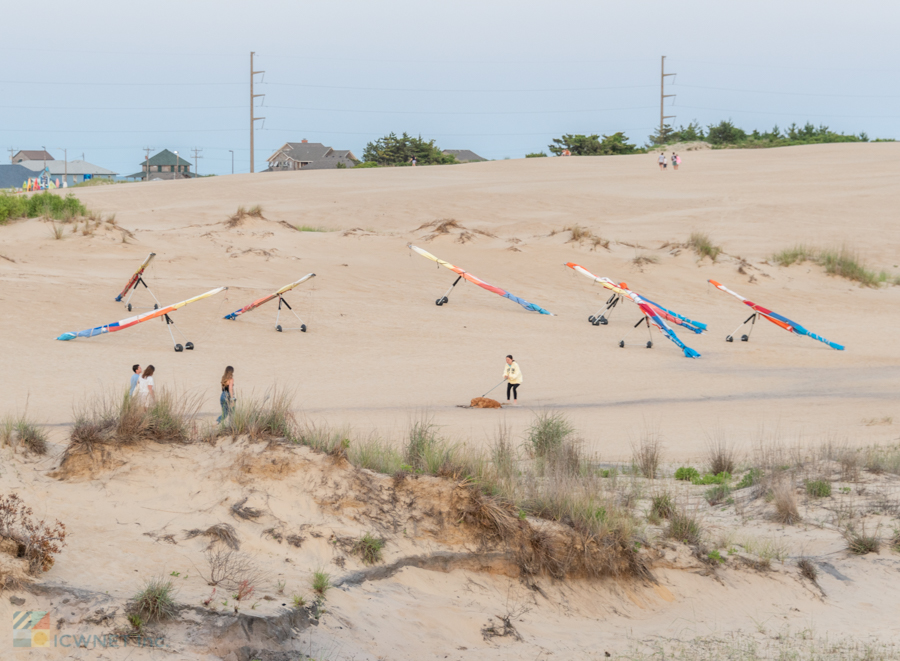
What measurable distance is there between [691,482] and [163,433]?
6.42m

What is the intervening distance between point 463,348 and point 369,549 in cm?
1595

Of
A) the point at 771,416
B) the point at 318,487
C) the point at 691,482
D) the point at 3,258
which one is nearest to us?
the point at 318,487

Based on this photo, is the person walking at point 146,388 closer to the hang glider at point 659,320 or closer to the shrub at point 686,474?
the shrub at point 686,474

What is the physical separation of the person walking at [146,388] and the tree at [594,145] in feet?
197

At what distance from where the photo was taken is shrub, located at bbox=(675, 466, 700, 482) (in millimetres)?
10617

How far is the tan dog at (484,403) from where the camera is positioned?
16031mm

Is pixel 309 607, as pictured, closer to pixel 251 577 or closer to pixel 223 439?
pixel 251 577

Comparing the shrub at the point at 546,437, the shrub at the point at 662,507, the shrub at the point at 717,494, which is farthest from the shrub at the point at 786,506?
the shrub at the point at 546,437

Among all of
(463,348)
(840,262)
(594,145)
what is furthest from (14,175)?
(840,262)

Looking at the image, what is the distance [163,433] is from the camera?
294 inches

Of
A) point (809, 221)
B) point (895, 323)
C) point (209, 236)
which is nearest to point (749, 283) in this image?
point (895, 323)

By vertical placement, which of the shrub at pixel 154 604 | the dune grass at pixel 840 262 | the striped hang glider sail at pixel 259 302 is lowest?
the shrub at pixel 154 604

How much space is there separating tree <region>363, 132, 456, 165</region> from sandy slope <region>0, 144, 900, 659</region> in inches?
942

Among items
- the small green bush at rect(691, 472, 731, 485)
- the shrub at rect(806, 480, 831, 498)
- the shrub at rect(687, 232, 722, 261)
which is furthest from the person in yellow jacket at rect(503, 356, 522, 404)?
the shrub at rect(687, 232, 722, 261)
